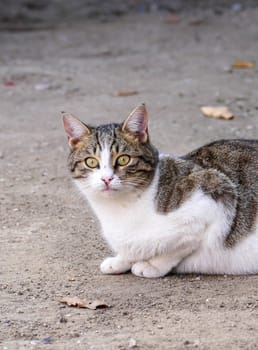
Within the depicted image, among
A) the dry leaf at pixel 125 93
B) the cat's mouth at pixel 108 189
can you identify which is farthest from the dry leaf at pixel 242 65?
the cat's mouth at pixel 108 189

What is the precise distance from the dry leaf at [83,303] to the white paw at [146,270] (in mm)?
426

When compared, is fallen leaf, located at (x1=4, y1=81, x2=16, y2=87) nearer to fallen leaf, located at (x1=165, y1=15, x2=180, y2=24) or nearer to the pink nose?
fallen leaf, located at (x1=165, y1=15, x2=180, y2=24)

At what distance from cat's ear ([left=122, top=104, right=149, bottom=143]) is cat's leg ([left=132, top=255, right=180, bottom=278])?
0.63m

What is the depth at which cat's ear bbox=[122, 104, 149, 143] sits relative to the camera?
4.56 meters

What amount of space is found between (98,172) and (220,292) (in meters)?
0.87

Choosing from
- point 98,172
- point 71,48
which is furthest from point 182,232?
point 71,48

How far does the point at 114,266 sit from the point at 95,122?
327 centimetres

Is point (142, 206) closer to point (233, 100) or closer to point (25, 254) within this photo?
point (25, 254)

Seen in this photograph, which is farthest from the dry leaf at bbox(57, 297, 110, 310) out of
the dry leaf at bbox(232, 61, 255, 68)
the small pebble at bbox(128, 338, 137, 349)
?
the dry leaf at bbox(232, 61, 255, 68)

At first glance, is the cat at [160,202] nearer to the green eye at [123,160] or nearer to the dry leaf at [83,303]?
the green eye at [123,160]

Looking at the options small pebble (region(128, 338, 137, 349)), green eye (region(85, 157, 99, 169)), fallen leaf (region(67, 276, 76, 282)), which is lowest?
fallen leaf (region(67, 276, 76, 282))

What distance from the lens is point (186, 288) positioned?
4.50 metres

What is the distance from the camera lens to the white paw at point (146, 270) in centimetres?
464

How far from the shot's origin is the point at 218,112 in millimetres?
7859
